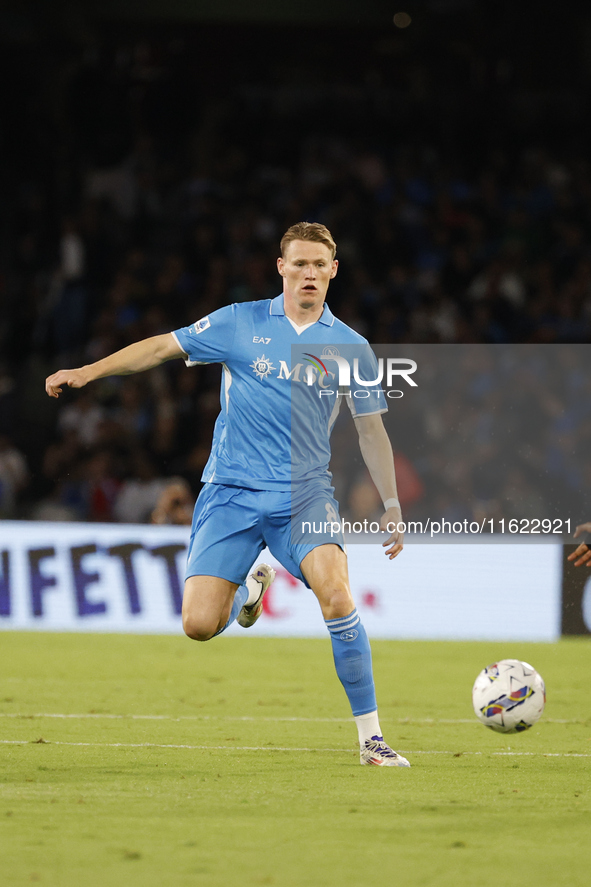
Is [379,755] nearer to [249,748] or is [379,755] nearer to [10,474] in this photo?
[249,748]

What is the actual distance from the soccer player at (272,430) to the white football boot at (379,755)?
0.05 metres

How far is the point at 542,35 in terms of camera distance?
18953 mm

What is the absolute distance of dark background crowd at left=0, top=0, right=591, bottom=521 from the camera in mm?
15406

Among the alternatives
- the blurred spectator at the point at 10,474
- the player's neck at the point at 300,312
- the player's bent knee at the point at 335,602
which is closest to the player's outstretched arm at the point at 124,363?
the player's neck at the point at 300,312

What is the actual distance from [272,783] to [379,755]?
0.66 m

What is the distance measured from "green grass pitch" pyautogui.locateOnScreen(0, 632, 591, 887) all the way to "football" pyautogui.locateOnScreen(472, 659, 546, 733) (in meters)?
0.22

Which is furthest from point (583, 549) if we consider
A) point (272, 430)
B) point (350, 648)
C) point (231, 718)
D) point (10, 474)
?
point (10, 474)

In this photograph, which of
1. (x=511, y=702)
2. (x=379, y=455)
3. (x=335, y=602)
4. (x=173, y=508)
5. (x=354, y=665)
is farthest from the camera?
(x=173, y=508)

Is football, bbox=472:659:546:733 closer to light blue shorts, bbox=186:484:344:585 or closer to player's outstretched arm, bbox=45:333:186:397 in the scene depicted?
light blue shorts, bbox=186:484:344:585

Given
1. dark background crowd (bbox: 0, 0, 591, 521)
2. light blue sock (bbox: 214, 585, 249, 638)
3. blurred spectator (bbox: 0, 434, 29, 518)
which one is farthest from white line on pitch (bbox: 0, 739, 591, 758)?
blurred spectator (bbox: 0, 434, 29, 518)

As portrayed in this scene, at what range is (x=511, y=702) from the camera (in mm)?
5957

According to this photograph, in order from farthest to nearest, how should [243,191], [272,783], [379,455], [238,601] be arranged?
[243,191] < [238,601] < [379,455] < [272,783]

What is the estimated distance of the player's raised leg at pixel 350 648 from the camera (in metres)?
5.78

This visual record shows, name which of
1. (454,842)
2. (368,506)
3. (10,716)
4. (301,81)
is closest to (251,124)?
(301,81)
